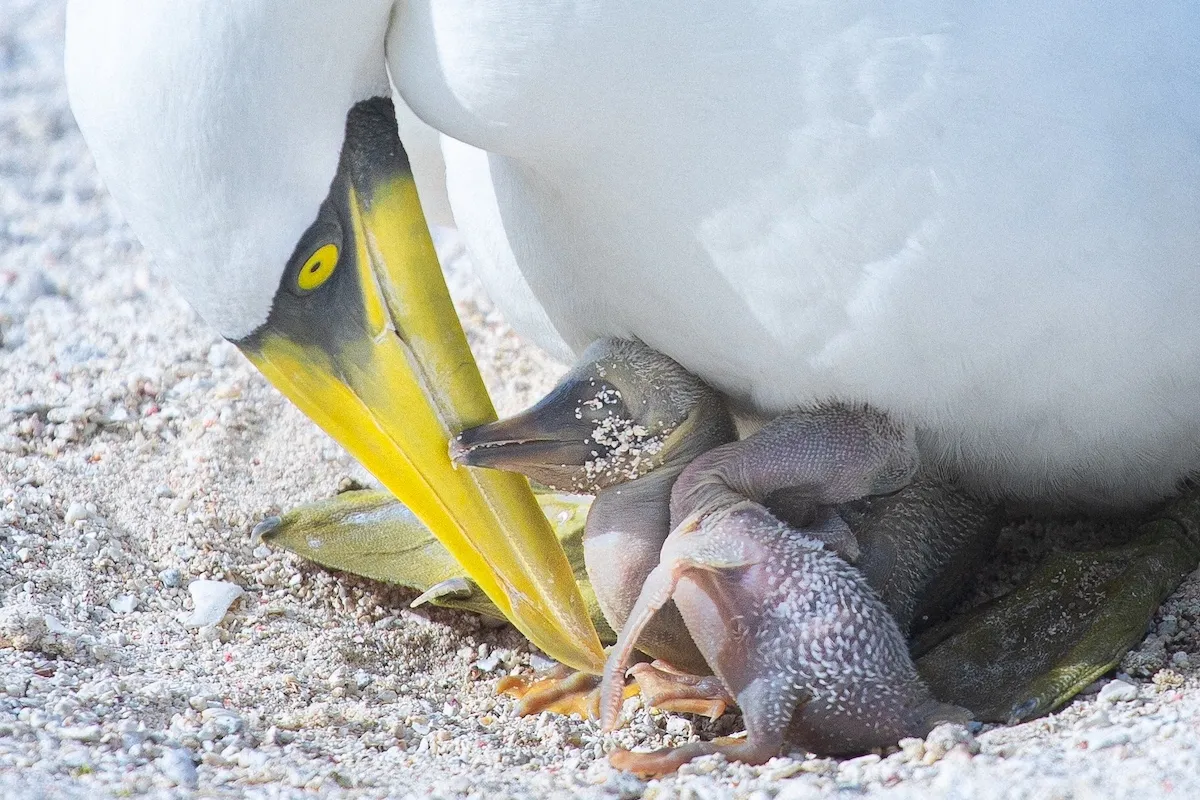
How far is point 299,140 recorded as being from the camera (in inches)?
107

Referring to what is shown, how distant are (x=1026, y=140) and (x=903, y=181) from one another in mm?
231

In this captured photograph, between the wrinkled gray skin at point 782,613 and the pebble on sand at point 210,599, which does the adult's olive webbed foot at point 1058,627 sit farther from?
the pebble on sand at point 210,599

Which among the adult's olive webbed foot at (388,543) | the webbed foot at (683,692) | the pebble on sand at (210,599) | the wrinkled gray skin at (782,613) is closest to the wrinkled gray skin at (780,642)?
the wrinkled gray skin at (782,613)

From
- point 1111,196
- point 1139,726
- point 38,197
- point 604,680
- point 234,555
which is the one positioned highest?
point 38,197

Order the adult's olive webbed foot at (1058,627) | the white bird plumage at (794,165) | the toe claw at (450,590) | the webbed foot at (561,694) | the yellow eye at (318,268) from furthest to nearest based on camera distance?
the toe claw at (450,590) < the webbed foot at (561,694) < the adult's olive webbed foot at (1058,627) < the yellow eye at (318,268) < the white bird plumage at (794,165)

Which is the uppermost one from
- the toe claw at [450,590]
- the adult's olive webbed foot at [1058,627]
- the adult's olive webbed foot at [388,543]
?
the adult's olive webbed foot at [388,543]

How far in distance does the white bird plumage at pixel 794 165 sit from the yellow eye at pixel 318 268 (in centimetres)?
8

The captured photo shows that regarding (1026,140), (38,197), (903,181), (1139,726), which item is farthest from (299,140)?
(38,197)

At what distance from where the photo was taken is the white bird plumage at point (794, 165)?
2664 mm

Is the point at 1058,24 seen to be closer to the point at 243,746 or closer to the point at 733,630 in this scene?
the point at 733,630

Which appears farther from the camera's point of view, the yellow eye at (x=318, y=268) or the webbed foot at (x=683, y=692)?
the webbed foot at (x=683, y=692)

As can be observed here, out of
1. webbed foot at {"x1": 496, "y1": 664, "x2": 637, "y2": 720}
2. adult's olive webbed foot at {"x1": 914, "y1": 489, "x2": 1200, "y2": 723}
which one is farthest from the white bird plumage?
webbed foot at {"x1": 496, "y1": 664, "x2": 637, "y2": 720}

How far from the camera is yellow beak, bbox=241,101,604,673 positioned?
299 cm

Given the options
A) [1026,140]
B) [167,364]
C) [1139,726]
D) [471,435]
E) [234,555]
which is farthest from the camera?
[167,364]
